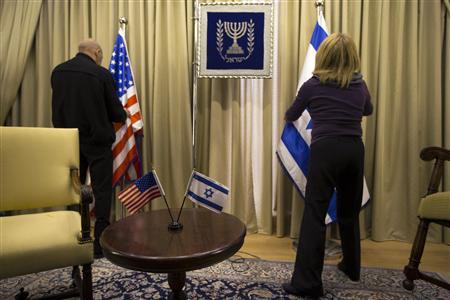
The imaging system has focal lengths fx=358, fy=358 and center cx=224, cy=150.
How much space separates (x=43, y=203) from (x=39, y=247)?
0.54m

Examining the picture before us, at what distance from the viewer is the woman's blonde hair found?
2000 millimetres

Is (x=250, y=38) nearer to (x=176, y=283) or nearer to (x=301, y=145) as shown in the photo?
(x=301, y=145)

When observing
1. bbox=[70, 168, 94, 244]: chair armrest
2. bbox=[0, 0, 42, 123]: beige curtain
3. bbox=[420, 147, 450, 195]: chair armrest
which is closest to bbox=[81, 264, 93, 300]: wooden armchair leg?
bbox=[70, 168, 94, 244]: chair armrest

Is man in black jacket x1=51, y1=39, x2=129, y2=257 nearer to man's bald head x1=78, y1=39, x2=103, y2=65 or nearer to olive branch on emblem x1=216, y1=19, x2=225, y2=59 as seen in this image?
man's bald head x1=78, y1=39, x2=103, y2=65

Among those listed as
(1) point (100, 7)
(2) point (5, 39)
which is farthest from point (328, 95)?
(2) point (5, 39)

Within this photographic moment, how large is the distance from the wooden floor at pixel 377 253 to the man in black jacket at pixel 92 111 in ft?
3.86

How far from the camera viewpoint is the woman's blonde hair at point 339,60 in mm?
2000

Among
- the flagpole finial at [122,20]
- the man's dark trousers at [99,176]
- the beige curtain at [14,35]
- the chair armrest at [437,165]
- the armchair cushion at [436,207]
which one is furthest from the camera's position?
the beige curtain at [14,35]

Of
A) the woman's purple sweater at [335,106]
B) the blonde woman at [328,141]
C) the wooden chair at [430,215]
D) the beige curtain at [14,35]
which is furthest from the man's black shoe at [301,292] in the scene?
the beige curtain at [14,35]

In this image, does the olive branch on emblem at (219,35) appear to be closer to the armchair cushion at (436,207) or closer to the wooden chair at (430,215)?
the wooden chair at (430,215)

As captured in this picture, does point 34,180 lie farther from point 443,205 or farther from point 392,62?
point 392,62

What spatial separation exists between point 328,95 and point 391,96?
1303 mm

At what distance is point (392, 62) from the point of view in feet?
9.93

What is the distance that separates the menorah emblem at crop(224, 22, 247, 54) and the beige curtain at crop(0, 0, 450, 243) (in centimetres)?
30
